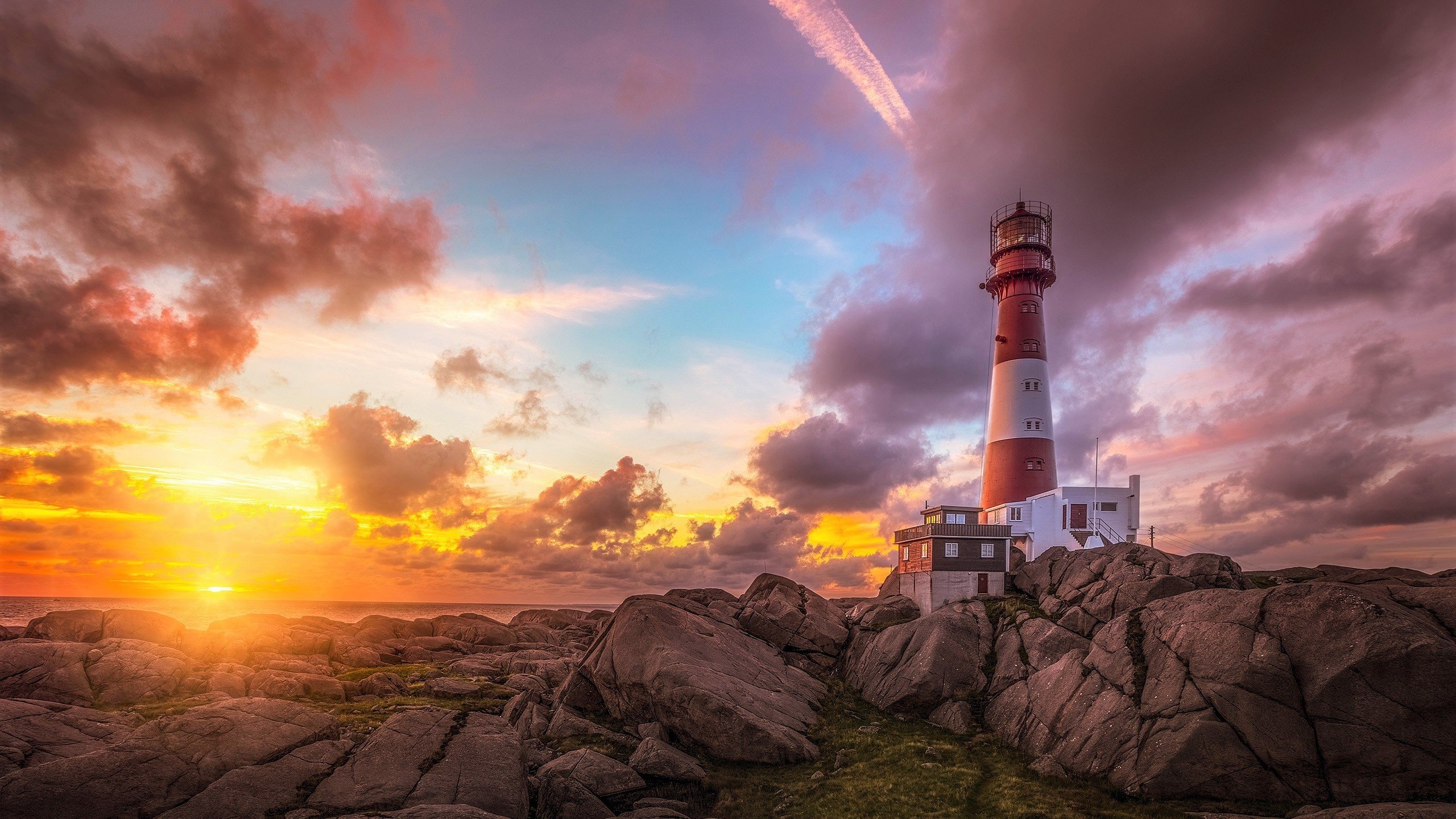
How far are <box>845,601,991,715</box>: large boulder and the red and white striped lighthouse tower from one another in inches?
840

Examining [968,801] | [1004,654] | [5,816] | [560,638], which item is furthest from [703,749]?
[560,638]

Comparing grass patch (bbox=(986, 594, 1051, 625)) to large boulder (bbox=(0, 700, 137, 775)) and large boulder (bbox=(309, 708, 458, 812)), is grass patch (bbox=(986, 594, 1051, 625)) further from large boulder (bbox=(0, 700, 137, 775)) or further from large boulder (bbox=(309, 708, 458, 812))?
large boulder (bbox=(0, 700, 137, 775))

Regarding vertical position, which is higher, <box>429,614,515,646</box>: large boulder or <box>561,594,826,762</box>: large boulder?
<box>561,594,826,762</box>: large boulder

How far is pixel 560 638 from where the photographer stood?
240 feet

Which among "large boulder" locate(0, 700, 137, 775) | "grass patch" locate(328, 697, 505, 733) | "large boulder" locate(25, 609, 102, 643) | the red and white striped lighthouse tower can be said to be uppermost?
the red and white striped lighthouse tower

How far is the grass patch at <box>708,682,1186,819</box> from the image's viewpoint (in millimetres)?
22906

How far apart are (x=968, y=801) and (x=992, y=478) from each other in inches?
1686

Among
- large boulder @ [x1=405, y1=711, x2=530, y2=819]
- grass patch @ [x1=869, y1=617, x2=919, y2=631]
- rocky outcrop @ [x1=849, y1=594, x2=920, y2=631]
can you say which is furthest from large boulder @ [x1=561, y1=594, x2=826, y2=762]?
rocky outcrop @ [x1=849, y1=594, x2=920, y2=631]

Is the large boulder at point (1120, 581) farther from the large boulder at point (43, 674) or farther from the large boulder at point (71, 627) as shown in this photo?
the large boulder at point (71, 627)

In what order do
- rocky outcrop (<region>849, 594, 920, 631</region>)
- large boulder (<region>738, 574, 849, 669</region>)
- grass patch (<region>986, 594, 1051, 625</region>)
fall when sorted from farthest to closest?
rocky outcrop (<region>849, 594, 920, 631</region>)
large boulder (<region>738, 574, 849, 669</region>)
grass patch (<region>986, 594, 1051, 625</region>)

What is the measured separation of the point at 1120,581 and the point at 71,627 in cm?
7012

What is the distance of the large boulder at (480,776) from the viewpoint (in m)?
20.6

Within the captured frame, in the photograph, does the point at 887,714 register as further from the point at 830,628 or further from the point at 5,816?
the point at 5,816

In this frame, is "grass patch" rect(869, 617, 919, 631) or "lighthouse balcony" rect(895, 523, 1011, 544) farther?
"lighthouse balcony" rect(895, 523, 1011, 544)
